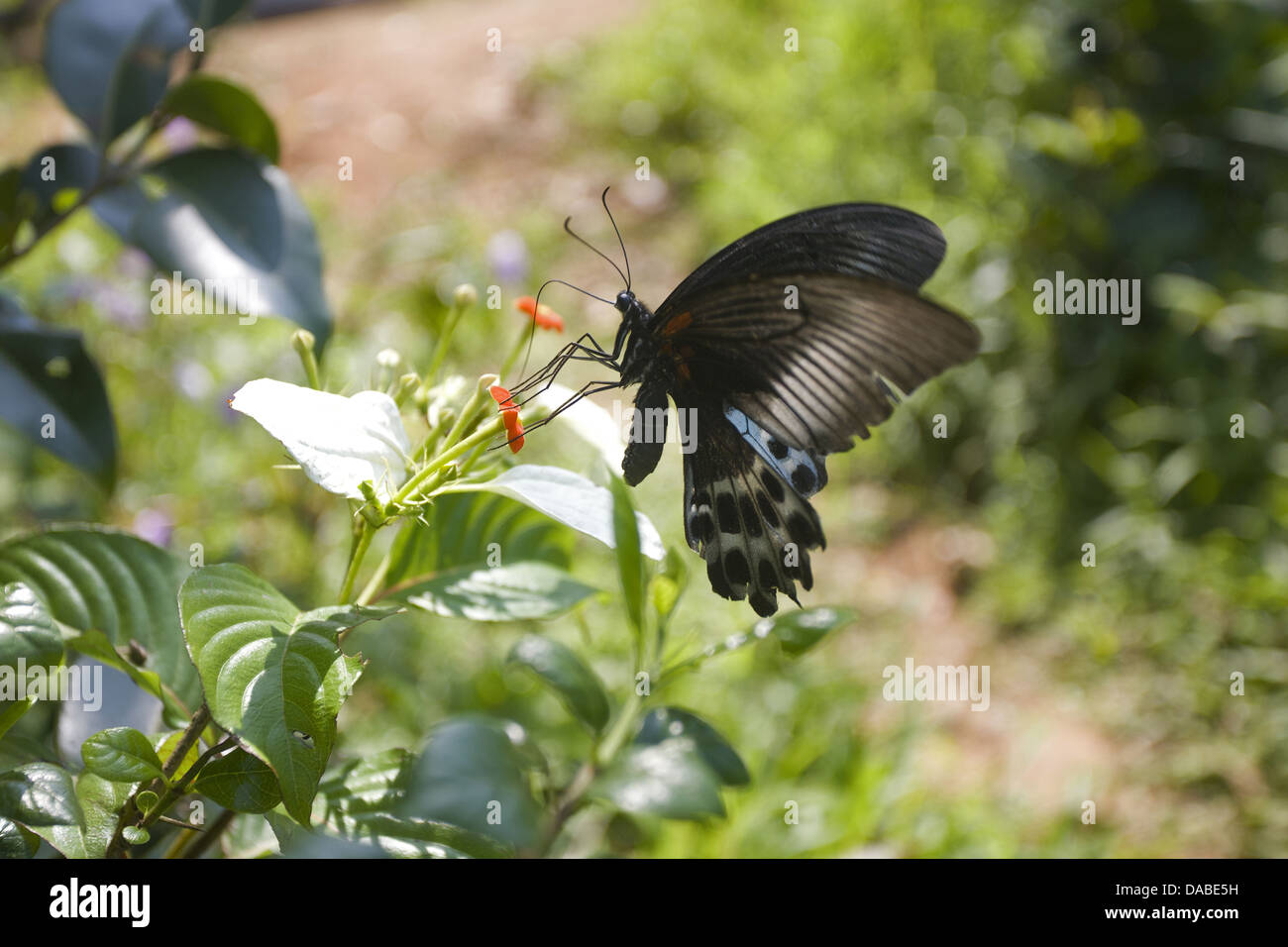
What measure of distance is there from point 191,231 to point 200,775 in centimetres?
57

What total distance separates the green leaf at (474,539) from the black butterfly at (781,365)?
136 mm

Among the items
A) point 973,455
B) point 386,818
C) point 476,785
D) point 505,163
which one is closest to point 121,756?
point 386,818

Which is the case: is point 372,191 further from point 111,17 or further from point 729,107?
point 111,17

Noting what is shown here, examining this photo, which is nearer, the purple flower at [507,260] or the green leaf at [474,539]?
the green leaf at [474,539]

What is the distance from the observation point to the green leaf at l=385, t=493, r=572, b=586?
86cm

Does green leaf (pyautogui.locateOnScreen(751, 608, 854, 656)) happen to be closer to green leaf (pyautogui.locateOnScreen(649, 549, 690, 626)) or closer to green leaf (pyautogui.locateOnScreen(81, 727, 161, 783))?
green leaf (pyautogui.locateOnScreen(649, 549, 690, 626))

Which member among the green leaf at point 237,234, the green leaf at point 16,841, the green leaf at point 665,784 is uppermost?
the green leaf at point 237,234

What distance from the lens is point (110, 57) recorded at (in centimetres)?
105

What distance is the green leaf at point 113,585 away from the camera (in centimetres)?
84

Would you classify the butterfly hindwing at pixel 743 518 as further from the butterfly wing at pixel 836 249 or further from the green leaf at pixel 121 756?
the green leaf at pixel 121 756

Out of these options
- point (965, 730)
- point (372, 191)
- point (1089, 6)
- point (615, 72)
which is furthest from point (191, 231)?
point (615, 72)

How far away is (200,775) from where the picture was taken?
2.20 ft

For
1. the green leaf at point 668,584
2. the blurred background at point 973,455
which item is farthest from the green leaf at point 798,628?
the blurred background at point 973,455

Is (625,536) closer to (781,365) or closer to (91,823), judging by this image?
(781,365)
